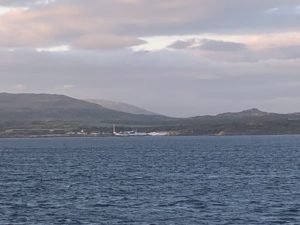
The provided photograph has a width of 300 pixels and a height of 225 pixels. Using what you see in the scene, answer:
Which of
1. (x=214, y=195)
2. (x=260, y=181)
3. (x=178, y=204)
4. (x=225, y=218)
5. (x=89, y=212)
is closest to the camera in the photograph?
(x=225, y=218)

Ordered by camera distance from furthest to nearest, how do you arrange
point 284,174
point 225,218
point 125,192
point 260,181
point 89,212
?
point 284,174
point 260,181
point 125,192
point 89,212
point 225,218

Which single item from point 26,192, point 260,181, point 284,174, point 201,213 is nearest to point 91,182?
point 26,192

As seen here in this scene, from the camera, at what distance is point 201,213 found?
5372 cm

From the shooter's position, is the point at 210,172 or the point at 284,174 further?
the point at 210,172

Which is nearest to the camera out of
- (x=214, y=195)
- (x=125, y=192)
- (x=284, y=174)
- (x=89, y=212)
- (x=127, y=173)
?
(x=89, y=212)

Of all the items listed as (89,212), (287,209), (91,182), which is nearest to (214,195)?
(287,209)

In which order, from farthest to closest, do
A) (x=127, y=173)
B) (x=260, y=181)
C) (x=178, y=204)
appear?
(x=127, y=173)
(x=260, y=181)
(x=178, y=204)

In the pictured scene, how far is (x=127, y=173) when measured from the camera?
96688mm

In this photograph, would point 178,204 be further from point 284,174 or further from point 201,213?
point 284,174

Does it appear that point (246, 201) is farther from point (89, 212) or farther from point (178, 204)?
point (89, 212)

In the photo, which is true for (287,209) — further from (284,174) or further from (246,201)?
(284,174)

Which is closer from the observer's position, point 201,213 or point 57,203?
point 201,213

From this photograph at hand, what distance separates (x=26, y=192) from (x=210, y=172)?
1291 inches

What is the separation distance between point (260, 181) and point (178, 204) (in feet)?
77.3
